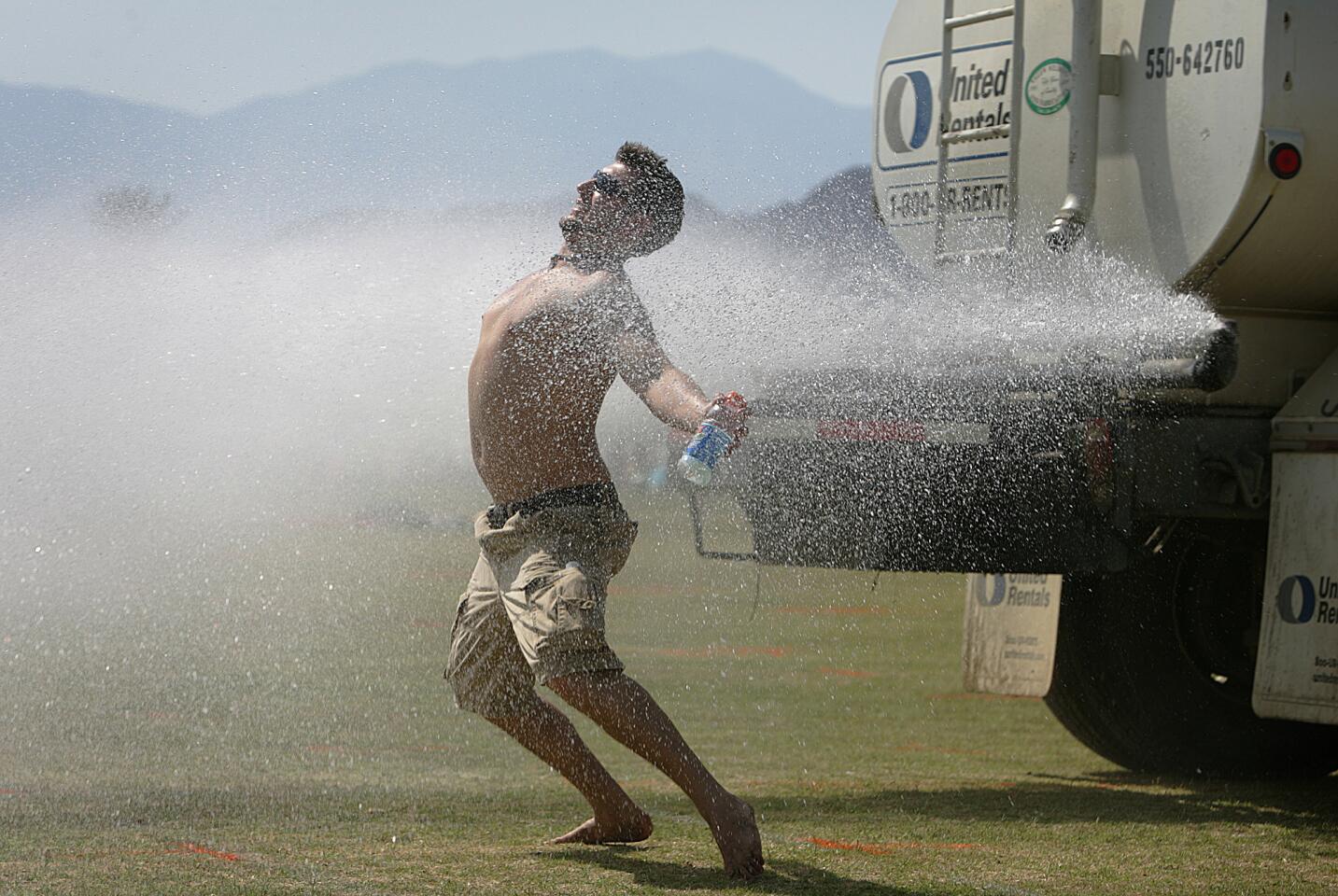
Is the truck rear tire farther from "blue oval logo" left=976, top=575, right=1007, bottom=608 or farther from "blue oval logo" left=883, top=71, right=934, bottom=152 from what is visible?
"blue oval logo" left=883, top=71, right=934, bottom=152

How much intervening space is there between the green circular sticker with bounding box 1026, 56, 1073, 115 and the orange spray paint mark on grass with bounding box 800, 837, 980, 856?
7.85 ft

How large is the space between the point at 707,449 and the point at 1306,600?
236 centimetres

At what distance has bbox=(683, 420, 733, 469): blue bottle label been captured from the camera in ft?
13.4

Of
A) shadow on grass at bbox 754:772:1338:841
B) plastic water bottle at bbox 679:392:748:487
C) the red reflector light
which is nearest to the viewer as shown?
plastic water bottle at bbox 679:392:748:487

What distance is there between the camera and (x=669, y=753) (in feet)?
14.4

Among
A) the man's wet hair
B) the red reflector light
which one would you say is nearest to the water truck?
the red reflector light

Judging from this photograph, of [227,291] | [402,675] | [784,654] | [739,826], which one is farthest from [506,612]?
[784,654]

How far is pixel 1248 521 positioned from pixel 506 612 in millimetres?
2703

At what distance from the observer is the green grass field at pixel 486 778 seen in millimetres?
4594

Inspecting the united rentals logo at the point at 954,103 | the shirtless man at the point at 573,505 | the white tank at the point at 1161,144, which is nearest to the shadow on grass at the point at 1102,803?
the shirtless man at the point at 573,505

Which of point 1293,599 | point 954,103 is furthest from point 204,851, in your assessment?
point 954,103

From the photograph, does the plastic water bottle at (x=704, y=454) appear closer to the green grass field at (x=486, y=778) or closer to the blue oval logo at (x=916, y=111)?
the green grass field at (x=486, y=778)

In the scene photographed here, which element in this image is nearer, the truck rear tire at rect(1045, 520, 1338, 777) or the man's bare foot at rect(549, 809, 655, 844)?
the man's bare foot at rect(549, 809, 655, 844)

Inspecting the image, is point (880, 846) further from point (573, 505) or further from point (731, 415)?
point (731, 415)
